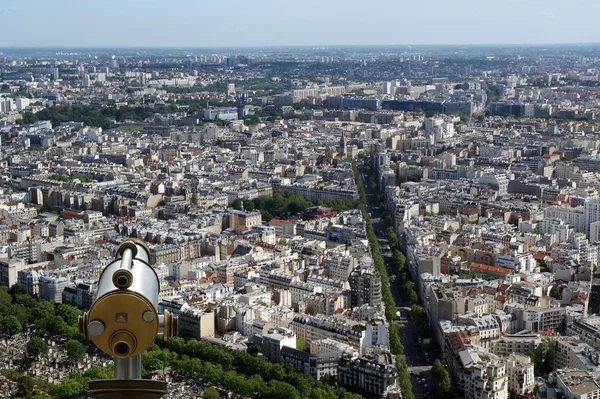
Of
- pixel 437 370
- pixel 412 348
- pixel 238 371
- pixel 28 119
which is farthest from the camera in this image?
pixel 28 119

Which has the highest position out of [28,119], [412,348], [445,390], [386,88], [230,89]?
[386,88]

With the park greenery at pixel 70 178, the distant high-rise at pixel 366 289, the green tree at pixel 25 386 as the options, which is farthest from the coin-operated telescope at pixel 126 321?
the park greenery at pixel 70 178

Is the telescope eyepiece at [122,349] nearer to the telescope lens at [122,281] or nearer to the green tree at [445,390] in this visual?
the telescope lens at [122,281]

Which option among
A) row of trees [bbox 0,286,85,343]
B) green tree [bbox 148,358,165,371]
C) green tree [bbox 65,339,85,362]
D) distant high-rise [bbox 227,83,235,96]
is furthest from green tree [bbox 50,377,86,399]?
distant high-rise [bbox 227,83,235,96]

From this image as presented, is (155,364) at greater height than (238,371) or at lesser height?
greater

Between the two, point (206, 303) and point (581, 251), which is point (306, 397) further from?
point (581, 251)

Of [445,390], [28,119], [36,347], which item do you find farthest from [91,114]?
[445,390]

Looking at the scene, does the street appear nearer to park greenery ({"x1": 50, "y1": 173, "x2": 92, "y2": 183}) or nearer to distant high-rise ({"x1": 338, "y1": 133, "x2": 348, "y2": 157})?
park greenery ({"x1": 50, "y1": 173, "x2": 92, "y2": 183})

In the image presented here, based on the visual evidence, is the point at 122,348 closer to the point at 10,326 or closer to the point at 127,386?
the point at 127,386
